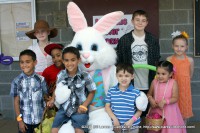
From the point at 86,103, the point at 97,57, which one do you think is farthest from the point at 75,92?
the point at 97,57

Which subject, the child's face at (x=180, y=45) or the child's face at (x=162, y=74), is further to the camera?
the child's face at (x=180, y=45)

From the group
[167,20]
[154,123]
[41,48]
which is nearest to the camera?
[154,123]

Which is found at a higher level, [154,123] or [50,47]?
[50,47]

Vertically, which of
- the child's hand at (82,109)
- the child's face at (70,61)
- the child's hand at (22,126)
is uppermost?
the child's face at (70,61)

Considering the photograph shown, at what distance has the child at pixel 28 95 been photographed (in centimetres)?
333

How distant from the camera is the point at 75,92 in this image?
3199mm

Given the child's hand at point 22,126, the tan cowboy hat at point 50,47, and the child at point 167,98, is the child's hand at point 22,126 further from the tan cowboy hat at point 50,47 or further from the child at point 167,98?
the child at point 167,98

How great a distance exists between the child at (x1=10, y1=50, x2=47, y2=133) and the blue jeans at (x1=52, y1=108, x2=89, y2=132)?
0.27m

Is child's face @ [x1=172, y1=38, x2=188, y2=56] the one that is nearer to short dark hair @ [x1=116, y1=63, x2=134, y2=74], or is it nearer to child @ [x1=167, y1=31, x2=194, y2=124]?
child @ [x1=167, y1=31, x2=194, y2=124]

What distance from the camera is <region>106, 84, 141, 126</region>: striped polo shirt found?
124 inches

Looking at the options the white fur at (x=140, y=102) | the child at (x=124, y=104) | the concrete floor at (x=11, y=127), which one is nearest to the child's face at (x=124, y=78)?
the child at (x=124, y=104)

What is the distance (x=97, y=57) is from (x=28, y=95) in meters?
0.87

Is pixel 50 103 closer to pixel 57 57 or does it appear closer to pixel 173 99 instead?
pixel 57 57

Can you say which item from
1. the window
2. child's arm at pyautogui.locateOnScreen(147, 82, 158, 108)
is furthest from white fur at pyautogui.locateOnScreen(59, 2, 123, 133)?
the window
